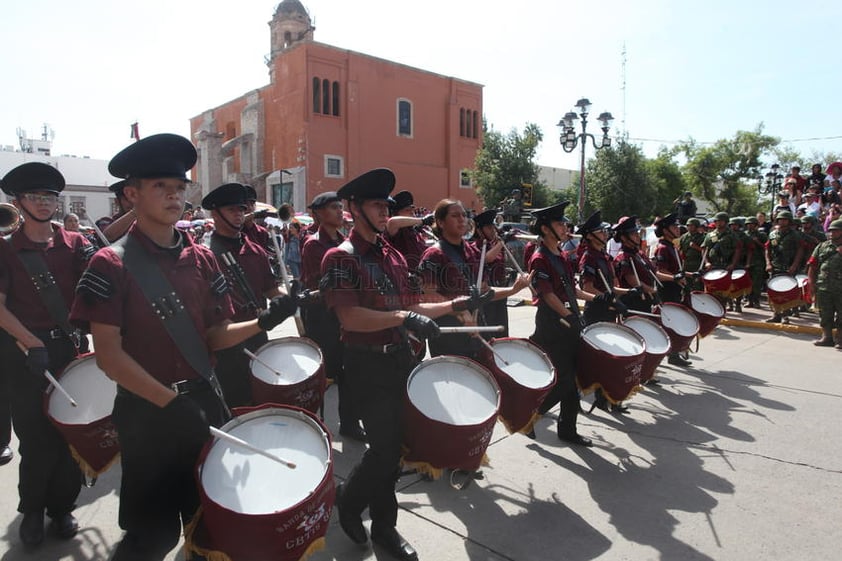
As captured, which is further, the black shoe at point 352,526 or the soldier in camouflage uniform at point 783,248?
the soldier in camouflage uniform at point 783,248

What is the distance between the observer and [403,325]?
2.91 m

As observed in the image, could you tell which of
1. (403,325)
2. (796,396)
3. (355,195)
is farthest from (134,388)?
(796,396)

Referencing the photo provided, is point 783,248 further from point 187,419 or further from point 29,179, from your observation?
point 29,179

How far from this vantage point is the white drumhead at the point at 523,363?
377 centimetres

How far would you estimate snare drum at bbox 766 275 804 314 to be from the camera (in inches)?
368

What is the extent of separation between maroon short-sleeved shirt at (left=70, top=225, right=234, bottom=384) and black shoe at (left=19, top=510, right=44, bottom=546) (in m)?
1.87

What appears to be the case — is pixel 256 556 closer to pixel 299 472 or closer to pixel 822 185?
pixel 299 472

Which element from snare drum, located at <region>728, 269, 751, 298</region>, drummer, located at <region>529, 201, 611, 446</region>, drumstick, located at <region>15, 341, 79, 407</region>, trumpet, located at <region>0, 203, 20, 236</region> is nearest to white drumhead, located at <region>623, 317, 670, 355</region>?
drummer, located at <region>529, 201, 611, 446</region>

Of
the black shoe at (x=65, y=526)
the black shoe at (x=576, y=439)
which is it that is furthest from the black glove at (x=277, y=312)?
the black shoe at (x=576, y=439)

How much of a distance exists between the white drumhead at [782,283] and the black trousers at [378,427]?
8.85m

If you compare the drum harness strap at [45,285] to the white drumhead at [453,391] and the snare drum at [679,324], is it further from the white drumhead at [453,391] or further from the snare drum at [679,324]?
the snare drum at [679,324]

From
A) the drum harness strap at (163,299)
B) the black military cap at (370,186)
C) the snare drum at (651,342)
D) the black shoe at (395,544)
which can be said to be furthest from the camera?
the snare drum at (651,342)

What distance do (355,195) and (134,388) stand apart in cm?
156

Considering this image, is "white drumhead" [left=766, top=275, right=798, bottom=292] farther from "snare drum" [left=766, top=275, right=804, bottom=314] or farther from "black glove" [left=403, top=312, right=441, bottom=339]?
"black glove" [left=403, top=312, right=441, bottom=339]
